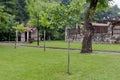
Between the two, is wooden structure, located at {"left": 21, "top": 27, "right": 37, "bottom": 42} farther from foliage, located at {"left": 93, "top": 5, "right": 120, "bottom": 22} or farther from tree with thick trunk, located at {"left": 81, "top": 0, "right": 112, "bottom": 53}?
tree with thick trunk, located at {"left": 81, "top": 0, "right": 112, "bottom": 53}

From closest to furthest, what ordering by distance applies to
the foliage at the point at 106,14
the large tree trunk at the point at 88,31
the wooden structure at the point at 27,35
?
the large tree trunk at the point at 88,31
the wooden structure at the point at 27,35
the foliage at the point at 106,14

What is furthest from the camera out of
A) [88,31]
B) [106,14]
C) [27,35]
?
[106,14]

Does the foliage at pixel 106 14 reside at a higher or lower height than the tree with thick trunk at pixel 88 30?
higher

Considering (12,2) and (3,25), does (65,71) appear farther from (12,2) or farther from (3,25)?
(12,2)

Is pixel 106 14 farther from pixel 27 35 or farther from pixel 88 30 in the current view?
pixel 88 30

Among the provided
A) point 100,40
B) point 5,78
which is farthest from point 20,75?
point 100,40

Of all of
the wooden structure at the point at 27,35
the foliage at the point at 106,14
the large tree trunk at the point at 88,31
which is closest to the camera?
the large tree trunk at the point at 88,31

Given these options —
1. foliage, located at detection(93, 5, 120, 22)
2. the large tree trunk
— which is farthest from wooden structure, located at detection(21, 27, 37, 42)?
the large tree trunk

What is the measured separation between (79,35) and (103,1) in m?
18.6

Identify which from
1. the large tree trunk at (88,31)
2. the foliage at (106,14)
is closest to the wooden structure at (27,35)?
the foliage at (106,14)

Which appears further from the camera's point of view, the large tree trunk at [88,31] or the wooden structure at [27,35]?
the wooden structure at [27,35]

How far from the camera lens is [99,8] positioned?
2020cm

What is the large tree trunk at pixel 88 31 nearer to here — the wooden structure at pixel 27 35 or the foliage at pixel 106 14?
the wooden structure at pixel 27 35

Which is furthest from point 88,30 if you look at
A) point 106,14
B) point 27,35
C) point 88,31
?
point 106,14
